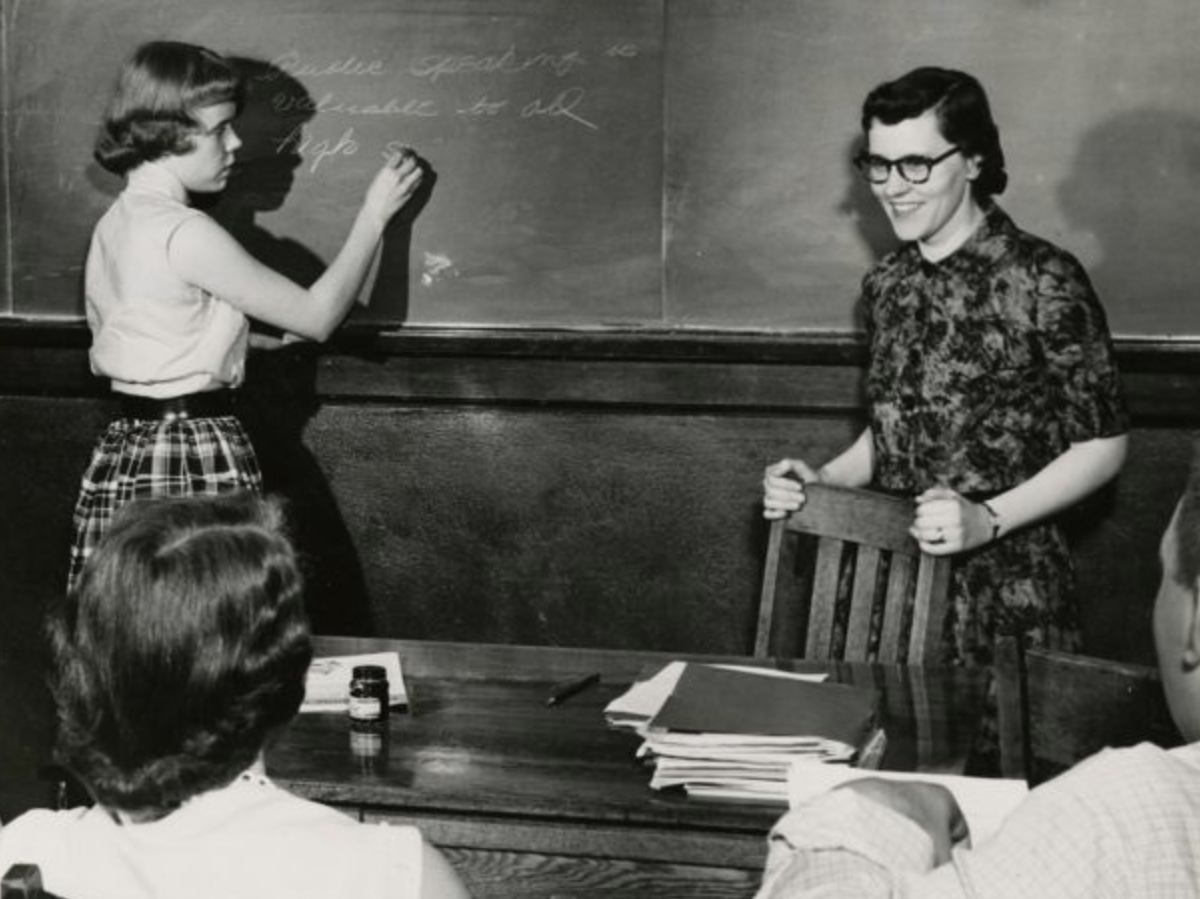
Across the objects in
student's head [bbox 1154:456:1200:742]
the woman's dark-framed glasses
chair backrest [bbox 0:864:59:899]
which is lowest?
chair backrest [bbox 0:864:59:899]

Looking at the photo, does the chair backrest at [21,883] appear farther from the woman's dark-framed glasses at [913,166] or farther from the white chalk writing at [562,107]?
the white chalk writing at [562,107]

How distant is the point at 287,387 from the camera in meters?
3.91

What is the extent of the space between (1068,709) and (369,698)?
0.87 metres

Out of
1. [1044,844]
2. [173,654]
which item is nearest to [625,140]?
[173,654]

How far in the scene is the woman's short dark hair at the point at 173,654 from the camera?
143 centimetres

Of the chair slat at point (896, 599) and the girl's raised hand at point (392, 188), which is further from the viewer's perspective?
the girl's raised hand at point (392, 188)

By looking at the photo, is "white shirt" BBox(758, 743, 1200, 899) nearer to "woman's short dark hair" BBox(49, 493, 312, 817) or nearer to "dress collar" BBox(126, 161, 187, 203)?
"woman's short dark hair" BBox(49, 493, 312, 817)

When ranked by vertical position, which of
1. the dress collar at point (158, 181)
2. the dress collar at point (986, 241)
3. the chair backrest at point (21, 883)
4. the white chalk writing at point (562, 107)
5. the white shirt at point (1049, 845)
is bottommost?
the chair backrest at point (21, 883)

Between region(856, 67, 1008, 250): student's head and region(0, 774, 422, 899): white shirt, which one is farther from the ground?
region(856, 67, 1008, 250): student's head

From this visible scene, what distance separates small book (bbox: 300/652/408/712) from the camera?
2299mm

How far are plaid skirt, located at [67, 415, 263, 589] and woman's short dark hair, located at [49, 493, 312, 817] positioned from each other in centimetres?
181

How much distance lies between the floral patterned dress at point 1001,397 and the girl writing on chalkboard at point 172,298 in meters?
1.16

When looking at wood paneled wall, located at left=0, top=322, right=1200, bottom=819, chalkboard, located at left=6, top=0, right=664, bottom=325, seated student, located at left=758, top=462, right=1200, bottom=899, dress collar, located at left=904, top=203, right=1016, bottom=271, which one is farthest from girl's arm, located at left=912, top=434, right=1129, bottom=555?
seated student, located at left=758, top=462, right=1200, bottom=899

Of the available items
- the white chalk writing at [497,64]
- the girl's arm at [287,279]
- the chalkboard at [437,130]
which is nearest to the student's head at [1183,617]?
the girl's arm at [287,279]
